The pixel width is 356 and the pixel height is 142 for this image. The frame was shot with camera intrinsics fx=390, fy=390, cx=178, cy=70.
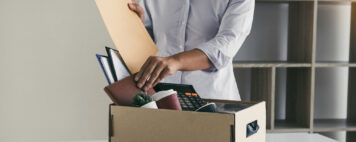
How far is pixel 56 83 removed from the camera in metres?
2.68

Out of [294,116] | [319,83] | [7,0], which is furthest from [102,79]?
[319,83]

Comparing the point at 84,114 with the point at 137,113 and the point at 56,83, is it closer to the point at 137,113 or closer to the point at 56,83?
the point at 56,83

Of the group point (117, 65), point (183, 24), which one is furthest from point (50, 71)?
point (117, 65)

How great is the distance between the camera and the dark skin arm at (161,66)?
82 centimetres

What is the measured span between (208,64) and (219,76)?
1.24 ft

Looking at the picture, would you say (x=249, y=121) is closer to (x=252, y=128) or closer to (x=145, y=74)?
(x=252, y=128)

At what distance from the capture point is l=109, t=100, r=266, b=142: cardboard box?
69cm

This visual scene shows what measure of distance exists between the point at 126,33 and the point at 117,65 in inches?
3.5

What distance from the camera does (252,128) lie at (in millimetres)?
775

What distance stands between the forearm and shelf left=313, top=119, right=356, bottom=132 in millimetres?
1625

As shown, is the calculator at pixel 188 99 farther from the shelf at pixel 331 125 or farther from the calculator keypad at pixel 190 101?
the shelf at pixel 331 125

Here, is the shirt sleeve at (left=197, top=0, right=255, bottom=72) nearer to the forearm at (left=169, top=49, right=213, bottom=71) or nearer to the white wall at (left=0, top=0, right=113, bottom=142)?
the forearm at (left=169, top=49, right=213, bottom=71)

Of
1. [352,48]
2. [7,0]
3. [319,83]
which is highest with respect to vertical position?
[7,0]

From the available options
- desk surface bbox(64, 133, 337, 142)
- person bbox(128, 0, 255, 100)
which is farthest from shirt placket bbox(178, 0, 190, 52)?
desk surface bbox(64, 133, 337, 142)
